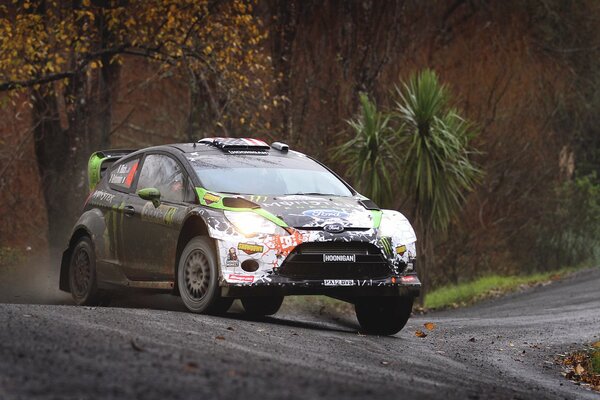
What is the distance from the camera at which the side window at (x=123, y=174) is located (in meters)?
13.3

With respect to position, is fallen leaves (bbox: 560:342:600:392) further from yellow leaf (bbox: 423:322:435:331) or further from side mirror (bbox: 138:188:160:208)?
side mirror (bbox: 138:188:160:208)

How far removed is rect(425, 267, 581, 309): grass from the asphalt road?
7282 millimetres

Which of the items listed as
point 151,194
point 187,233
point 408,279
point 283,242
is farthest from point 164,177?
point 408,279

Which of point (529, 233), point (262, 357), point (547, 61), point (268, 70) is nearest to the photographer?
point (262, 357)

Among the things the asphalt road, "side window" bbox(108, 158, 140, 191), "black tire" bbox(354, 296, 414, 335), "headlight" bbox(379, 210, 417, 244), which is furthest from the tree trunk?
"headlight" bbox(379, 210, 417, 244)

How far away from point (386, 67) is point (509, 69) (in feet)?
11.5

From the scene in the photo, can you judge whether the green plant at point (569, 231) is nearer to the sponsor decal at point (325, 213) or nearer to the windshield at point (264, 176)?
the windshield at point (264, 176)

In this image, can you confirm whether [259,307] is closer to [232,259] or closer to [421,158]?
[232,259]

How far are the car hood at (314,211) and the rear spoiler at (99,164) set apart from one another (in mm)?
3252

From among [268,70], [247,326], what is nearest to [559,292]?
[268,70]

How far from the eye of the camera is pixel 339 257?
11.5m

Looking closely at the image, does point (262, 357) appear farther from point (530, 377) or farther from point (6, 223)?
point (6, 223)

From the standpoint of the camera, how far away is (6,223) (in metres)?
27.6

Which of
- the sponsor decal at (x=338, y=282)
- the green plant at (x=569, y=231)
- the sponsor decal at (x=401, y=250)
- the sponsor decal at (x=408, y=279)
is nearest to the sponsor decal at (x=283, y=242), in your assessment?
the sponsor decal at (x=338, y=282)
